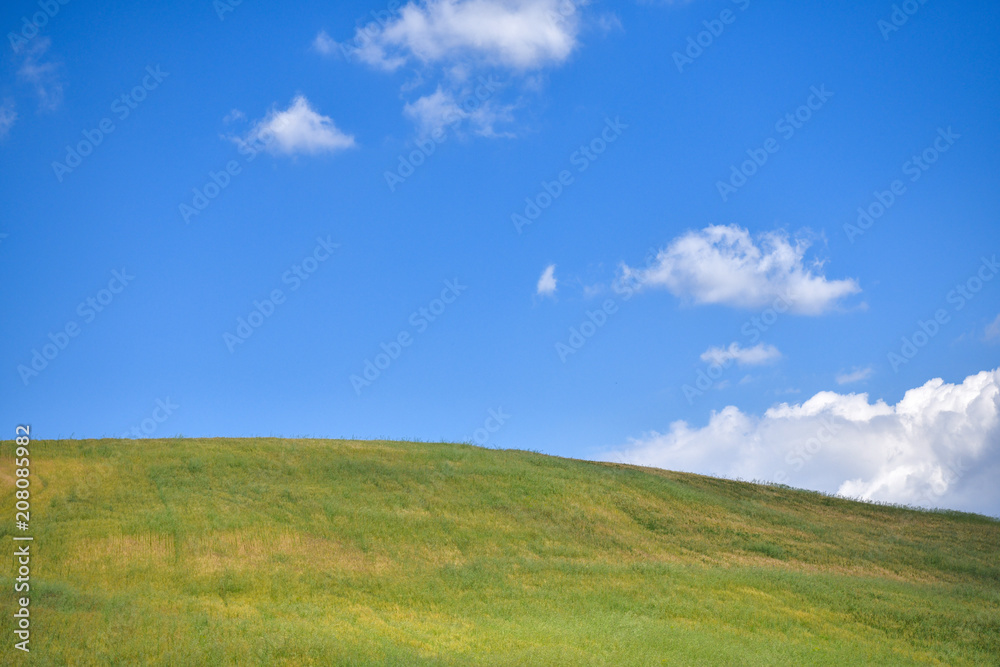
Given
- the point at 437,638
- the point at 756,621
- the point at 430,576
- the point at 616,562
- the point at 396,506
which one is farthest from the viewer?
the point at 396,506

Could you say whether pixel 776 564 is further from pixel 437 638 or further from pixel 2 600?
pixel 2 600

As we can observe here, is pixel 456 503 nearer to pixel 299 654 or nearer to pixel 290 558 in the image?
pixel 290 558

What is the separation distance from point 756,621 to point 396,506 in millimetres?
15080

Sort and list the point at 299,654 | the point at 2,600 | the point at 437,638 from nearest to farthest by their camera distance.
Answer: the point at 299,654
the point at 2,600
the point at 437,638

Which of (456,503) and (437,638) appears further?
(456,503)

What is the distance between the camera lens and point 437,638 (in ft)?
60.6

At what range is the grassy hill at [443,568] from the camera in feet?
57.1

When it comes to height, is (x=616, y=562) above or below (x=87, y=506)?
below

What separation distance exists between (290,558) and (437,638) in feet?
27.7

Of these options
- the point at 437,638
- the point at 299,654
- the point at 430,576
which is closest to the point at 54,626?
the point at 299,654

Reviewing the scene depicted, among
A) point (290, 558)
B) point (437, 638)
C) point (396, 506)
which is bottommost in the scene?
point (437, 638)

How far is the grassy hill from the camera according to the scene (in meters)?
17.4

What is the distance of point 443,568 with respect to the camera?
1006 inches

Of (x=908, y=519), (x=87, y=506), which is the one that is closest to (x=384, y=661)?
(x=87, y=506)
